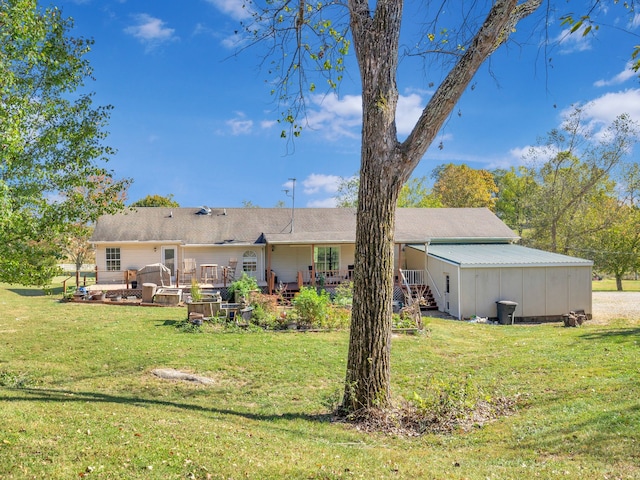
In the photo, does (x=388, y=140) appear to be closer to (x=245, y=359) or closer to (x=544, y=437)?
(x=544, y=437)

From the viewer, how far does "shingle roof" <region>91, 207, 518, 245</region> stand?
976 inches

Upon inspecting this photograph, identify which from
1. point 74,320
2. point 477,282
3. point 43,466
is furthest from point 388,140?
point 477,282

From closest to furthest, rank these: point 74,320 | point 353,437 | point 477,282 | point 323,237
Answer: point 353,437 < point 74,320 < point 477,282 < point 323,237

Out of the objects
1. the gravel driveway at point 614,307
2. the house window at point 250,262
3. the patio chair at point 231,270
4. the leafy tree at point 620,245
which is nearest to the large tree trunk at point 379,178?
the gravel driveway at point 614,307

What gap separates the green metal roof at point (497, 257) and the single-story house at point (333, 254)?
1.8 inches

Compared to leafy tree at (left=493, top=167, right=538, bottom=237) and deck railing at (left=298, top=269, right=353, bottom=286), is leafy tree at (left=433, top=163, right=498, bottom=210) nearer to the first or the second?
leafy tree at (left=493, top=167, right=538, bottom=237)

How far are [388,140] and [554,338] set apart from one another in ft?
32.4

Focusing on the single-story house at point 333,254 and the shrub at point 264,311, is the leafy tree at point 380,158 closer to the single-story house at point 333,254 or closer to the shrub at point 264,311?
the shrub at point 264,311

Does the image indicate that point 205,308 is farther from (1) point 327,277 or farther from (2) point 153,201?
(2) point 153,201

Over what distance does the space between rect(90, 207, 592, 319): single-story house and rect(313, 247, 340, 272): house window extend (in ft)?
0.18

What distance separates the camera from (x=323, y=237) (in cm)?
2422

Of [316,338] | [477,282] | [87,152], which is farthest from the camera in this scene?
[477,282]

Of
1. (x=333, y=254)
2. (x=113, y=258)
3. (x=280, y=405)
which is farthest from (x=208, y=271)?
(x=280, y=405)

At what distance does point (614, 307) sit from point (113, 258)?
83.7ft
